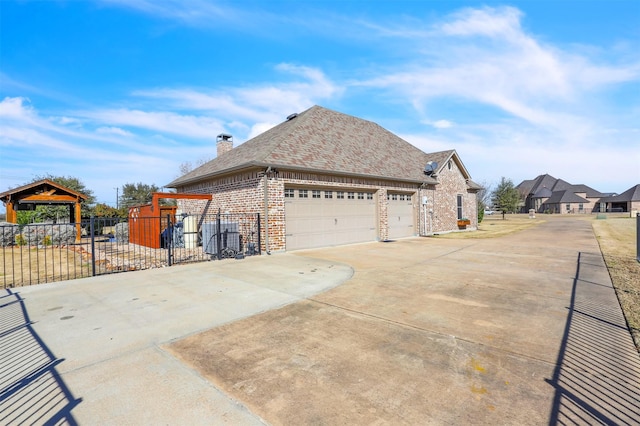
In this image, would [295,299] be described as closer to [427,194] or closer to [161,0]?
[161,0]

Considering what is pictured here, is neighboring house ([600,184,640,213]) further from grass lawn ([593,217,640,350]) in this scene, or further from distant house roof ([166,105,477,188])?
grass lawn ([593,217,640,350])

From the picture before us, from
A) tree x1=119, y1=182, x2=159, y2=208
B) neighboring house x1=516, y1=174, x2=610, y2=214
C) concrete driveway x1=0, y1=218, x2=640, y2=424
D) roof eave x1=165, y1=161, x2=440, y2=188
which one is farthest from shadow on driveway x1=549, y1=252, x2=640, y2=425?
neighboring house x1=516, y1=174, x2=610, y2=214

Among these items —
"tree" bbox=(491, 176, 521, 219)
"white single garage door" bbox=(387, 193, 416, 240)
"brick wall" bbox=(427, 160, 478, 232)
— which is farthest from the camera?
"tree" bbox=(491, 176, 521, 219)

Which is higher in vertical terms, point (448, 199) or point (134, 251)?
point (448, 199)

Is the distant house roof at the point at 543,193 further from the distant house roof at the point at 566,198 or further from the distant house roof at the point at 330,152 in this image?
the distant house roof at the point at 330,152

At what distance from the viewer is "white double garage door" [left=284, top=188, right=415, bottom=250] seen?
1258 cm

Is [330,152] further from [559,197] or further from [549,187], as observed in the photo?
[549,187]

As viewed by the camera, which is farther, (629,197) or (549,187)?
(549,187)

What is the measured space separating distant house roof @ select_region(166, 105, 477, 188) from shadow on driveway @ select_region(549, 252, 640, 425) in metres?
9.71

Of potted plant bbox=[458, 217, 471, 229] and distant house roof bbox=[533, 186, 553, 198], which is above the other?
distant house roof bbox=[533, 186, 553, 198]

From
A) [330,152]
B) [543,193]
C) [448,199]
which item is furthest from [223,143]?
[543,193]

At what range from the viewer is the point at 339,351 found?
362cm

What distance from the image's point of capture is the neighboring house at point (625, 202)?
57.6 meters

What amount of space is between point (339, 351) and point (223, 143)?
784 inches
